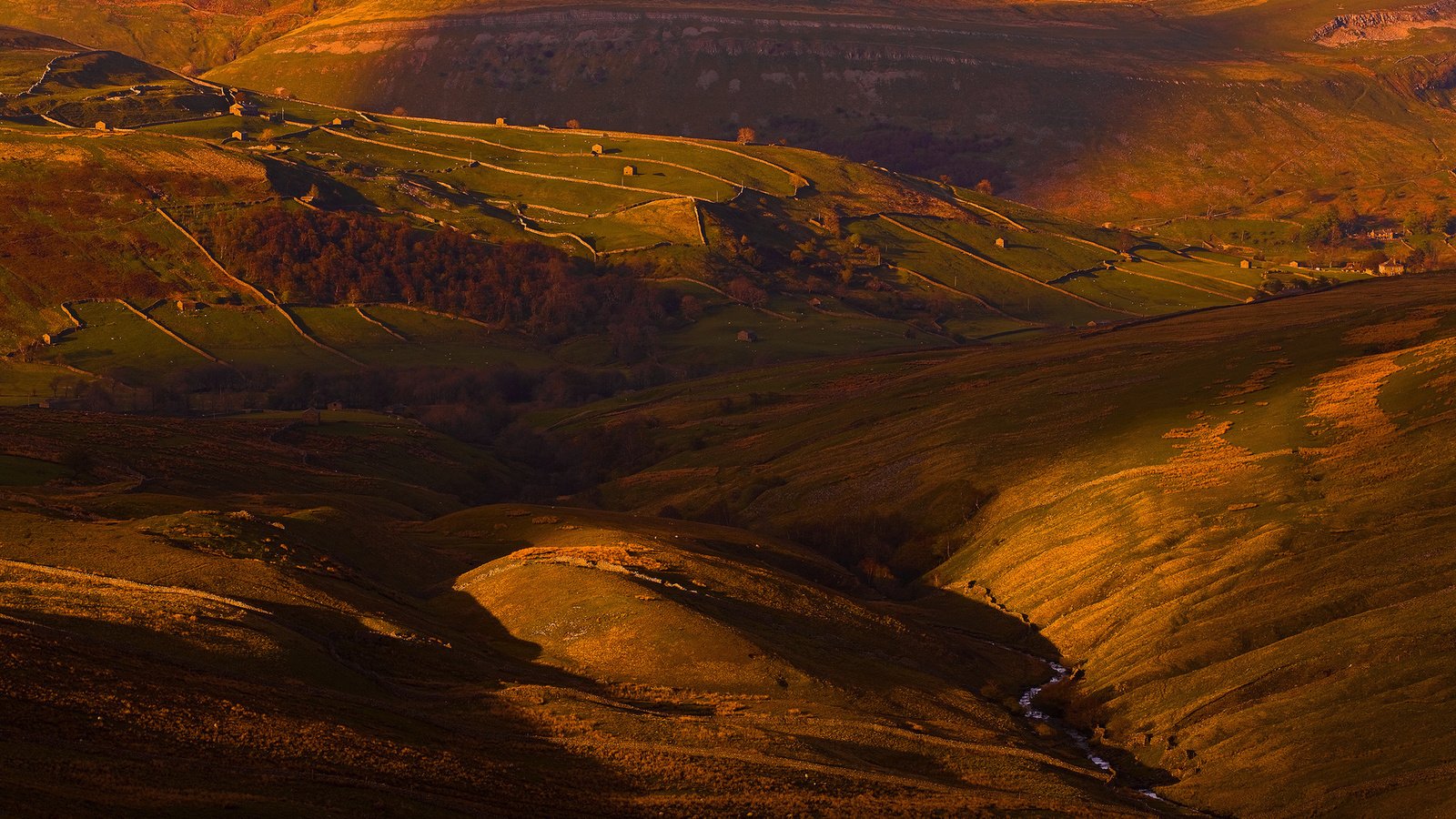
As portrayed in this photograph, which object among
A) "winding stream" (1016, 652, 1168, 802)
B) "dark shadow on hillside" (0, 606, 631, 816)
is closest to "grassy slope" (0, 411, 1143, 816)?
"dark shadow on hillside" (0, 606, 631, 816)

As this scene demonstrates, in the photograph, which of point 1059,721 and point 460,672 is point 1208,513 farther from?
point 460,672

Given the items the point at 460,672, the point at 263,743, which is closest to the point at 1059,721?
the point at 460,672

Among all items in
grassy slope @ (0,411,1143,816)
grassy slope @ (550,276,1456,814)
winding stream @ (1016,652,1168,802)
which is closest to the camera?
grassy slope @ (0,411,1143,816)

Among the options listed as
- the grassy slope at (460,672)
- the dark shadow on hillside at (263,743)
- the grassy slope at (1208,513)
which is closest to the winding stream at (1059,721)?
the grassy slope at (1208,513)

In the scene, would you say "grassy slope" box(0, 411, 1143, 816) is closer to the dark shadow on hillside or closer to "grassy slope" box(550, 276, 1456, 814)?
the dark shadow on hillside

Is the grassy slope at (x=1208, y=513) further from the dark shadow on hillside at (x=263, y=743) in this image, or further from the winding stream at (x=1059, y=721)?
the dark shadow on hillside at (x=263, y=743)

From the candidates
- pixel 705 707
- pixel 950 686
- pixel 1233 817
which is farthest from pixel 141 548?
pixel 1233 817

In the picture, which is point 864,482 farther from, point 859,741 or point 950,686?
point 859,741
